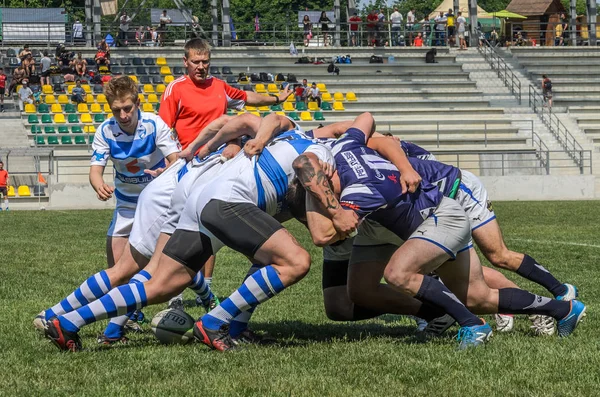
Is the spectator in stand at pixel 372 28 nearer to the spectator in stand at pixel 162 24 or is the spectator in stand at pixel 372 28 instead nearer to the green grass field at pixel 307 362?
the spectator in stand at pixel 162 24

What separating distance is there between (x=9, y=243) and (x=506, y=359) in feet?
37.0

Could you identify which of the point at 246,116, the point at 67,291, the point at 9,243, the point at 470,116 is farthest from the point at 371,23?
the point at 246,116

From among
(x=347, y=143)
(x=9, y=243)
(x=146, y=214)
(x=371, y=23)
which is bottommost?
(x=9, y=243)

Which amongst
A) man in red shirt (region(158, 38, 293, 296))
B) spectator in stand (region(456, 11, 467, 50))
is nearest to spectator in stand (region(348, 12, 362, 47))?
spectator in stand (region(456, 11, 467, 50))

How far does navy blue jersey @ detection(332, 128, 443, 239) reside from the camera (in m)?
5.82

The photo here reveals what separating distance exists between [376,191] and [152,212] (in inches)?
65.1

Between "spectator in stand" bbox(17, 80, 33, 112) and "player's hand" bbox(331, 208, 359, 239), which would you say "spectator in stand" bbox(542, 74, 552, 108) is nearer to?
"spectator in stand" bbox(17, 80, 33, 112)

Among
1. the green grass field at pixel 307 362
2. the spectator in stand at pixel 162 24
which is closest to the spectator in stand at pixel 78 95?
the spectator in stand at pixel 162 24

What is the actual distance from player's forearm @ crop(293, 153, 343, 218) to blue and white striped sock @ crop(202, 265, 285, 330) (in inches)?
21.5

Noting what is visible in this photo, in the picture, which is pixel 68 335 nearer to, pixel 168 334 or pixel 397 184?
pixel 168 334

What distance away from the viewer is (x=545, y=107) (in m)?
36.0

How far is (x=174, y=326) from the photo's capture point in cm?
641

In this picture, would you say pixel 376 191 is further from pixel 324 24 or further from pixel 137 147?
pixel 324 24

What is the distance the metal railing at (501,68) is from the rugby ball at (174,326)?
1245 inches
